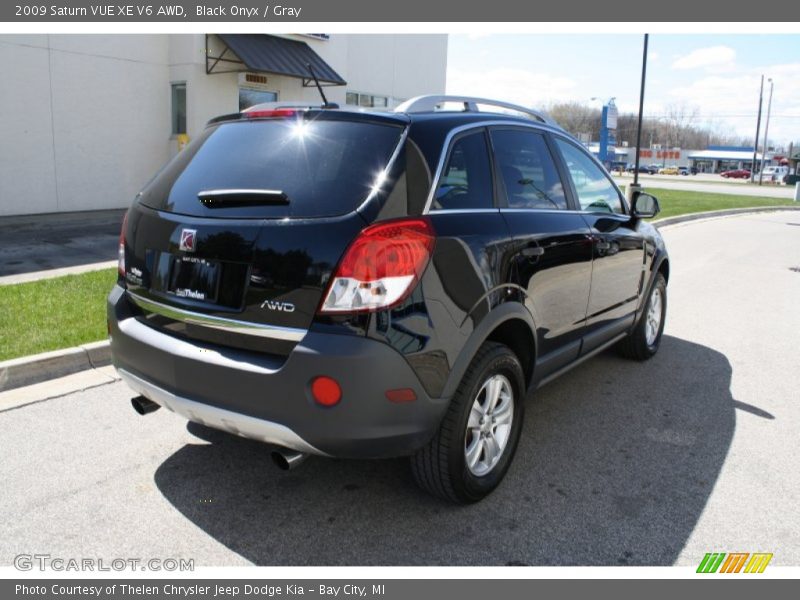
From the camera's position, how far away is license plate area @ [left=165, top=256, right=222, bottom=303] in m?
3.00

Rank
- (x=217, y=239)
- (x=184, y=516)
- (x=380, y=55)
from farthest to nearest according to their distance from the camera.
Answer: (x=380, y=55) < (x=184, y=516) < (x=217, y=239)

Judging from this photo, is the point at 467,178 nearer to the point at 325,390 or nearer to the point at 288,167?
the point at 288,167

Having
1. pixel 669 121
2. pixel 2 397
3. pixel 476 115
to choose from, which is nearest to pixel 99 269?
pixel 2 397

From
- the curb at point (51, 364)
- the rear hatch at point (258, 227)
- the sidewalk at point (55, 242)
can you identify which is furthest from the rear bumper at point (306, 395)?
the sidewalk at point (55, 242)

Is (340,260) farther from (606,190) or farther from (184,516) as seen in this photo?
(606,190)

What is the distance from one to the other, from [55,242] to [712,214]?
62.1 ft

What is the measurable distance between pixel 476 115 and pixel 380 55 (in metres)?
19.5

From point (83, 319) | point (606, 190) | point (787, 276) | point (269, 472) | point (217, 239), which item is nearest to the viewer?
point (217, 239)

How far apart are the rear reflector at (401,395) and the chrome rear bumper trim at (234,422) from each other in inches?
14.5

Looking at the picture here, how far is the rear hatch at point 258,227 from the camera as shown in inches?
110

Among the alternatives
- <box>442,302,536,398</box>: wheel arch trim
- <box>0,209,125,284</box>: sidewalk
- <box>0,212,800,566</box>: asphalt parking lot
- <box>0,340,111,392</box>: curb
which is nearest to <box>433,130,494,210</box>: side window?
<box>442,302,536,398</box>: wheel arch trim

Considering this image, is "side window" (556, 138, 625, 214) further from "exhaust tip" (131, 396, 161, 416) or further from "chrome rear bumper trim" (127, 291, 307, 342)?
"exhaust tip" (131, 396, 161, 416)

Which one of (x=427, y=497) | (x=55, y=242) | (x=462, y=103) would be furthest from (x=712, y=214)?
(x=427, y=497)

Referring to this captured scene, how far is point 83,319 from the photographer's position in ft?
19.1
